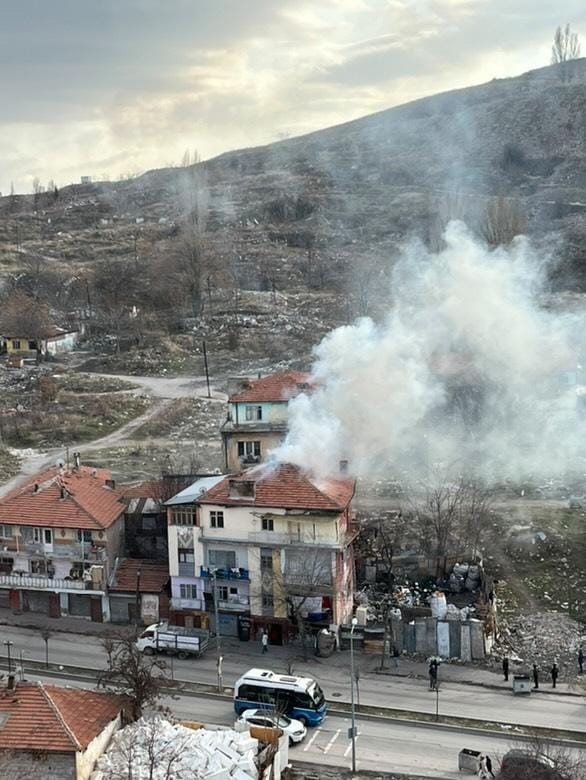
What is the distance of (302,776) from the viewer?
22562 mm

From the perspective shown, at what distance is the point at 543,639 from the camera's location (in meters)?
31.3

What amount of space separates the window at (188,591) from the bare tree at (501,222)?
7545cm

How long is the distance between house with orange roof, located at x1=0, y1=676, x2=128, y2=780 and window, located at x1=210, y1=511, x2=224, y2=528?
10028 mm

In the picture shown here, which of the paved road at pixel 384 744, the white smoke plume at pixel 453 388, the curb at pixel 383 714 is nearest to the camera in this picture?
the paved road at pixel 384 744

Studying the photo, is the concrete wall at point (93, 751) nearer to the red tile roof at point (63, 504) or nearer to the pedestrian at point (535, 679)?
the red tile roof at point (63, 504)

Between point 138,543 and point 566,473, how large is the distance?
80.2 ft

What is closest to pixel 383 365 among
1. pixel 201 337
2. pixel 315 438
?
pixel 315 438

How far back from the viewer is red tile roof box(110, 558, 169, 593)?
33375 mm

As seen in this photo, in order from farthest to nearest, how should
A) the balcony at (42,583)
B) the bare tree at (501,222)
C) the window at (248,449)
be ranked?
the bare tree at (501,222) < the window at (248,449) < the balcony at (42,583)

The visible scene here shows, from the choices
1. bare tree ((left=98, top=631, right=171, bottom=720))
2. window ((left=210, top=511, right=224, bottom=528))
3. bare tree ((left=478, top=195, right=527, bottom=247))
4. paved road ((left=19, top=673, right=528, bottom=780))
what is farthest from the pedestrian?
bare tree ((left=478, top=195, right=527, bottom=247))

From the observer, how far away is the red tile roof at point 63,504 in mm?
33938

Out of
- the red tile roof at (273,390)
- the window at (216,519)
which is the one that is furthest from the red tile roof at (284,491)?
the red tile roof at (273,390)

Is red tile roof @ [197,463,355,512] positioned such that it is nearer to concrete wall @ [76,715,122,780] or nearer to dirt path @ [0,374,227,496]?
concrete wall @ [76,715,122,780]

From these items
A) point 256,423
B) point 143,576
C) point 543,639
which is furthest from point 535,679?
point 256,423
